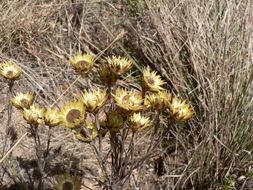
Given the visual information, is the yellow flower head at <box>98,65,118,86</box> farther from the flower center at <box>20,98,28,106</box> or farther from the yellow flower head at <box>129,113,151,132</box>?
the flower center at <box>20,98,28,106</box>

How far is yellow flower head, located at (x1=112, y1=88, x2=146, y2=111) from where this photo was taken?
1.16 meters

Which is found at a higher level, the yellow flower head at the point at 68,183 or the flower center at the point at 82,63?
the flower center at the point at 82,63

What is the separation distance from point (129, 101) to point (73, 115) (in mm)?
177

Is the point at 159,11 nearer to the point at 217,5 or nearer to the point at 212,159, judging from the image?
the point at 217,5

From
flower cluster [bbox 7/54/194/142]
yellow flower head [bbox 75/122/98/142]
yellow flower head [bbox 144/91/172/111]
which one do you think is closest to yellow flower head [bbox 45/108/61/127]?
flower cluster [bbox 7/54/194/142]

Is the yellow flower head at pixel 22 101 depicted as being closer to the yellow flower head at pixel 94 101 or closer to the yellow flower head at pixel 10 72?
the yellow flower head at pixel 10 72

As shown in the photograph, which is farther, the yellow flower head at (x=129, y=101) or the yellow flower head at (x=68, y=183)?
the yellow flower head at (x=68, y=183)

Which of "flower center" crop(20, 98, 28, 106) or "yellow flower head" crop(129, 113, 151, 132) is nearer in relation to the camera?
"yellow flower head" crop(129, 113, 151, 132)

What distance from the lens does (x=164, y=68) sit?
2115 millimetres

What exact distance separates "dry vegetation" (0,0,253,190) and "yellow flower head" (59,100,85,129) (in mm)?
335

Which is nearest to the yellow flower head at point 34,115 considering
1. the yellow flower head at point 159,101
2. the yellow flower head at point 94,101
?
the yellow flower head at point 94,101

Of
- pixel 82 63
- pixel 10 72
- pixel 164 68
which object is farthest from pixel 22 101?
pixel 164 68

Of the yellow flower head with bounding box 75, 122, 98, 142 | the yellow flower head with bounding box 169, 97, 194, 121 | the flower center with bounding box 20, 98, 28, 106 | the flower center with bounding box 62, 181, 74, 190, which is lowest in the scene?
the flower center with bounding box 62, 181, 74, 190

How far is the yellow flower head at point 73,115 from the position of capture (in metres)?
1.14
